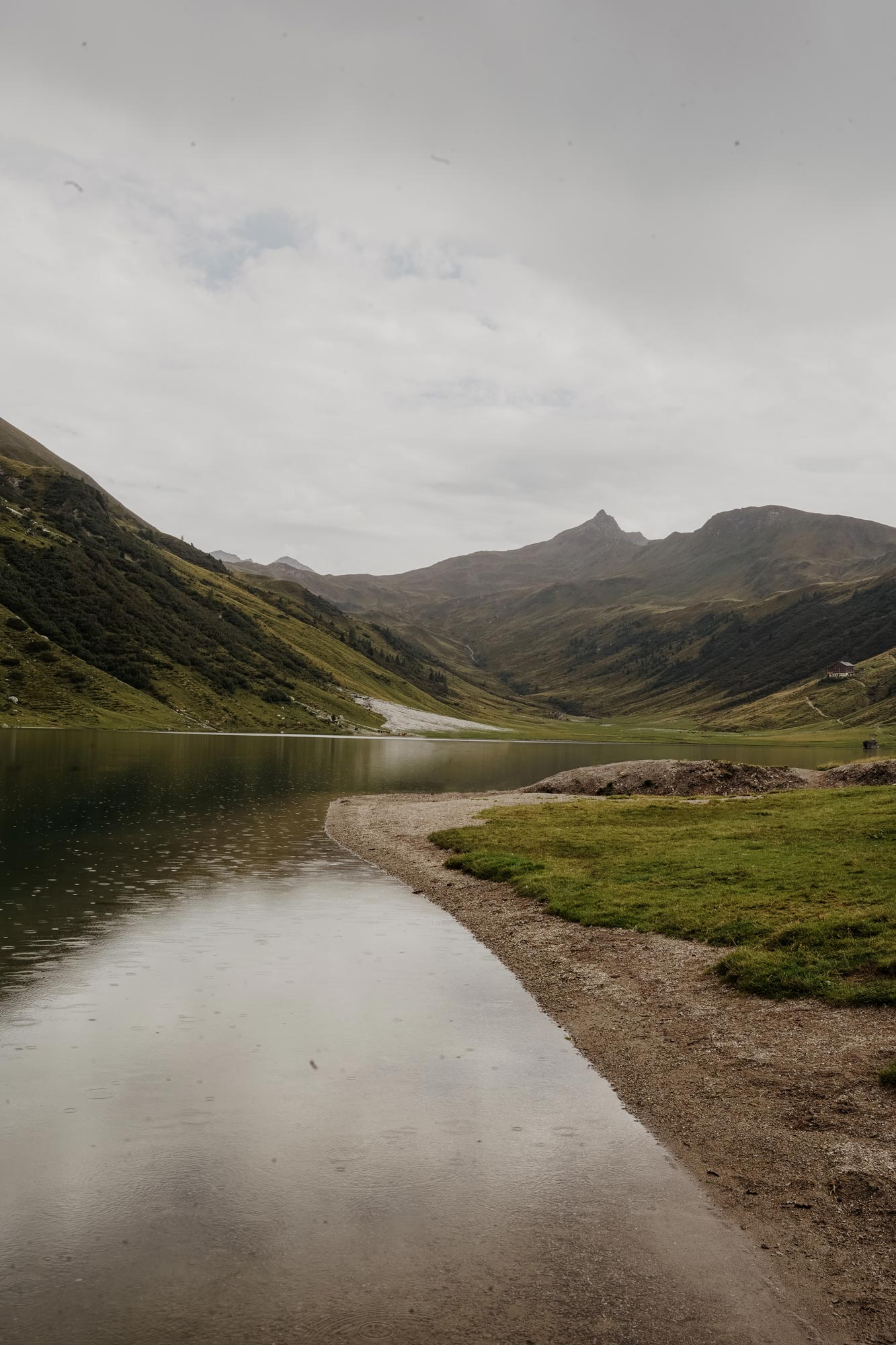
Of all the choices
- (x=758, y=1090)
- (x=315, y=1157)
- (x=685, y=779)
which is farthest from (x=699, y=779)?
(x=315, y=1157)

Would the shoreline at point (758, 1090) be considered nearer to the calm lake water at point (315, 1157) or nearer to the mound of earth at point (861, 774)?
the calm lake water at point (315, 1157)

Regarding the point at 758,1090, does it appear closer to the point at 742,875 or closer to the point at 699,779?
the point at 742,875

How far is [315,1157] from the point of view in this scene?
48.2ft

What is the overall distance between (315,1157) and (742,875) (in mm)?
26271

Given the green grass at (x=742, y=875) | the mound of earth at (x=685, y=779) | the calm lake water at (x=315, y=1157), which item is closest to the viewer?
the calm lake water at (x=315, y=1157)

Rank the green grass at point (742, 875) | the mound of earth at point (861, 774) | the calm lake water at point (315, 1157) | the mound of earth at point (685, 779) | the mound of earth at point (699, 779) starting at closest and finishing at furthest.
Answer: the calm lake water at point (315, 1157) → the green grass at point (742, 875) → the mound of earth at point (861, 774) → the mound of earth at point (699, 779) → the mound of earth at point (685, 779)

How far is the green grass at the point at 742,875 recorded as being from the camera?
24156 millimetres

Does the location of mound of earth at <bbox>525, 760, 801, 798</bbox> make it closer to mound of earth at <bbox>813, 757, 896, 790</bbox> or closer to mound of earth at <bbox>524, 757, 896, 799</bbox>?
mound of earth at <bbox>524, 757, 896, 799</bbox>

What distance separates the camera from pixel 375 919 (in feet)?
112

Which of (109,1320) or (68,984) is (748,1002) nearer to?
(109,1320)

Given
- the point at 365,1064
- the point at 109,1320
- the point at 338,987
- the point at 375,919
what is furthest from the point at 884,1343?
the point at 375,919

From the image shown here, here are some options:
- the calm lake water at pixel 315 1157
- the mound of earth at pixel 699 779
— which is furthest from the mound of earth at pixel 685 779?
the calm lake water at pixel 315 1157

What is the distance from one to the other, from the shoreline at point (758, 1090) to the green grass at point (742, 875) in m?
1.23

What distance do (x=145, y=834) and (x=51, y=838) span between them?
5.89 m
